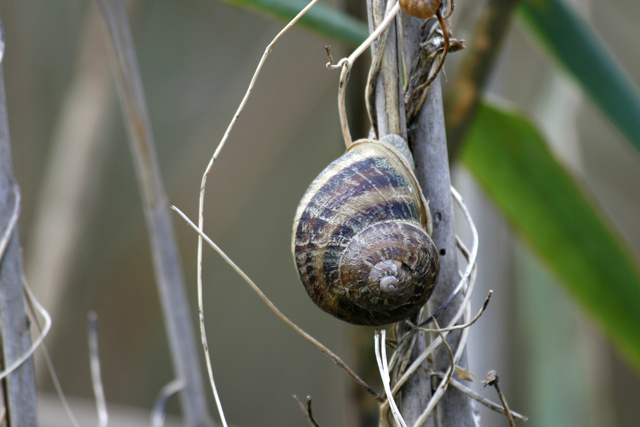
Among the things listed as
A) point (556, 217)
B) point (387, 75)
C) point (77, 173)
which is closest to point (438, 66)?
point (387, 75)

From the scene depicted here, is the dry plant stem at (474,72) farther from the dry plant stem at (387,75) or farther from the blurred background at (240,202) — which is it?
the dry plant stem at (387,75)

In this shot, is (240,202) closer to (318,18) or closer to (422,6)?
(318,18)

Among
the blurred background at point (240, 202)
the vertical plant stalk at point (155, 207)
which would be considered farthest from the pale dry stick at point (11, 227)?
the blurred background at point (240, 202)

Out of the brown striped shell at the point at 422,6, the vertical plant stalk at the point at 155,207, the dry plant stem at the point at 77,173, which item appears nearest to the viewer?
the brown striped shell at the point at 422,6

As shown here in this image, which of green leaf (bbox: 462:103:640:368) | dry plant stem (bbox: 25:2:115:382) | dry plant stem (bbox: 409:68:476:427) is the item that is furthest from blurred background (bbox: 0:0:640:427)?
dry plant stem (bbox: 409:68:476:427)

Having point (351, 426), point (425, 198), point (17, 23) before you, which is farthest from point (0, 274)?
point (17, 23)

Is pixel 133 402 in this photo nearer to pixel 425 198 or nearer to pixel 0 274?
pixel 0 274

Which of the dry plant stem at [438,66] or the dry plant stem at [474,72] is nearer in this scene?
the dry plant stem at [438,66]
